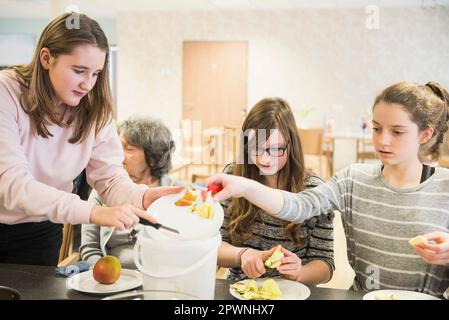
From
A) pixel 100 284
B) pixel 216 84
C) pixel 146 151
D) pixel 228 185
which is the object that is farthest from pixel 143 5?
pixel 100 284

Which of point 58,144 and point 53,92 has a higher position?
point 53,92

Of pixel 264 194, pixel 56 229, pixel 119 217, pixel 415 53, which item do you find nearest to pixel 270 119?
pixel 264 194

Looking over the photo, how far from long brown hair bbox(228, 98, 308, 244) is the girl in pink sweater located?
0.24m

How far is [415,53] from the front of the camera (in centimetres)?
98

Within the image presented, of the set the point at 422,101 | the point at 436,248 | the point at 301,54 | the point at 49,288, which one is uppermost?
the point at 301,54

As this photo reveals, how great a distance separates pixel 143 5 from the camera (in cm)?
109

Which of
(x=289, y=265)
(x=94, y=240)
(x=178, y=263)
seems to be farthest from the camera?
(x=94, y=240)

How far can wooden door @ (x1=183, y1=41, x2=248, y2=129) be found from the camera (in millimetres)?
1256

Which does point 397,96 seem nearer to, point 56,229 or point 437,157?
point 437,157

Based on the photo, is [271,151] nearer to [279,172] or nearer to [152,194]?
[279,172]

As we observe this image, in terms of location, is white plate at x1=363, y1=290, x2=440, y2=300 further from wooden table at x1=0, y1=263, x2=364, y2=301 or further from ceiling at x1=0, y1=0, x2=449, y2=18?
ceiling at x1=0, y1=0, x2=449, y2=18

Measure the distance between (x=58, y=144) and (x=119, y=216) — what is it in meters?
0.30

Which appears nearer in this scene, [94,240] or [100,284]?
[100,284]

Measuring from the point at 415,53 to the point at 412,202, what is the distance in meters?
0.32
